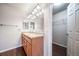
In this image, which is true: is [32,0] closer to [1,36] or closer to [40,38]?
[40,38]

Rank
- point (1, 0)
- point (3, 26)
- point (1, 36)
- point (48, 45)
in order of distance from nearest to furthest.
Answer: point (1, 0), point (48, 45), point (3, 26), point (1, 36)

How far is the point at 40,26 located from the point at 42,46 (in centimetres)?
40

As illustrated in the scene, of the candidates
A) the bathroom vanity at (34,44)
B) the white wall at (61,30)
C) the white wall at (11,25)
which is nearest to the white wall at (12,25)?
the white wall at (11,25)

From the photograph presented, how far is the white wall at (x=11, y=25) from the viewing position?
73.0 inches

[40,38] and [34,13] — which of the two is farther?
[34,13]

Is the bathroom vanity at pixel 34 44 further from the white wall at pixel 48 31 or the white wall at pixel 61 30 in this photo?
the white wall at pixel 61 30

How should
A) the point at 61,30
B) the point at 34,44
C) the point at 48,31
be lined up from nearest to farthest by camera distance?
the point at 48,31 → the point at 34,44 → the point at 61,30

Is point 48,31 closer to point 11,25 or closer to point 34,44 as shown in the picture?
point 34,44

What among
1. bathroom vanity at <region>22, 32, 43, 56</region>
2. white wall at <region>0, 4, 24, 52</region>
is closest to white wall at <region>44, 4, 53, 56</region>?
bathroom vanity at <region>22, 32, 43, 56</region>

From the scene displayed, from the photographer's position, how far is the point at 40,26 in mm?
1994

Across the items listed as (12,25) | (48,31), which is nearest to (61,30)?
(48,31)

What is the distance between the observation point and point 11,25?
1881 millimetres

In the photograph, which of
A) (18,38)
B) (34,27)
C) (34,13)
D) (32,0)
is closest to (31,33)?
(34,27)

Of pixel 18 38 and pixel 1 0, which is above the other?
pixel 1 0
